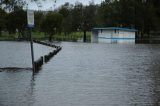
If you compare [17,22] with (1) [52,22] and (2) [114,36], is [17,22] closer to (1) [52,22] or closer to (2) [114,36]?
(1) [52,22]

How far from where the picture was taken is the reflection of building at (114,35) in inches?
3361

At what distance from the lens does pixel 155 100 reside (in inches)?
527

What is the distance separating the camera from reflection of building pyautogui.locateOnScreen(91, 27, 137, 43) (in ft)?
280

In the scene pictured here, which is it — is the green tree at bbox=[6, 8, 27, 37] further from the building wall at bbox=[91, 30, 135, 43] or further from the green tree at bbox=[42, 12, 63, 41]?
the building wall at bbox=[91, 30, 135, 43]

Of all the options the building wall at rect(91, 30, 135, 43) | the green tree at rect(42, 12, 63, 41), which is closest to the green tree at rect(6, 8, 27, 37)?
the green tree at rect(42, 12, 63, 41)

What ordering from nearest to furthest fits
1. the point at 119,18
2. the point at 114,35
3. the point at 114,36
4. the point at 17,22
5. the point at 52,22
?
the point at 114,35
the point at 114,36
the point at 119,18
the point at 52,22
the point at 17,22

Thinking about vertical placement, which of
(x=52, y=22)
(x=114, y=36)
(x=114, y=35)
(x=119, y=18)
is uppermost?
(x=119, y=18)

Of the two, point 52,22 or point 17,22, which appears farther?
point 17,22

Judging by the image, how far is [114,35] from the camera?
8650cm

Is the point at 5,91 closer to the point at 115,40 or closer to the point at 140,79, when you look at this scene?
the point at 140,79

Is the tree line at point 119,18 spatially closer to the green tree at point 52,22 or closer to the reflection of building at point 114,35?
the green tree at point 52,22

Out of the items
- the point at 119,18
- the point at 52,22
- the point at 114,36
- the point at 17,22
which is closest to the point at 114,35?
the point at 114,36

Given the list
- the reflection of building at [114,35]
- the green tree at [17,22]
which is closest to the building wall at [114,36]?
the reflection of building at [114,35]

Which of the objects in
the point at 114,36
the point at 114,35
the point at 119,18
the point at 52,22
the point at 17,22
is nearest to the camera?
the point at 114,35
